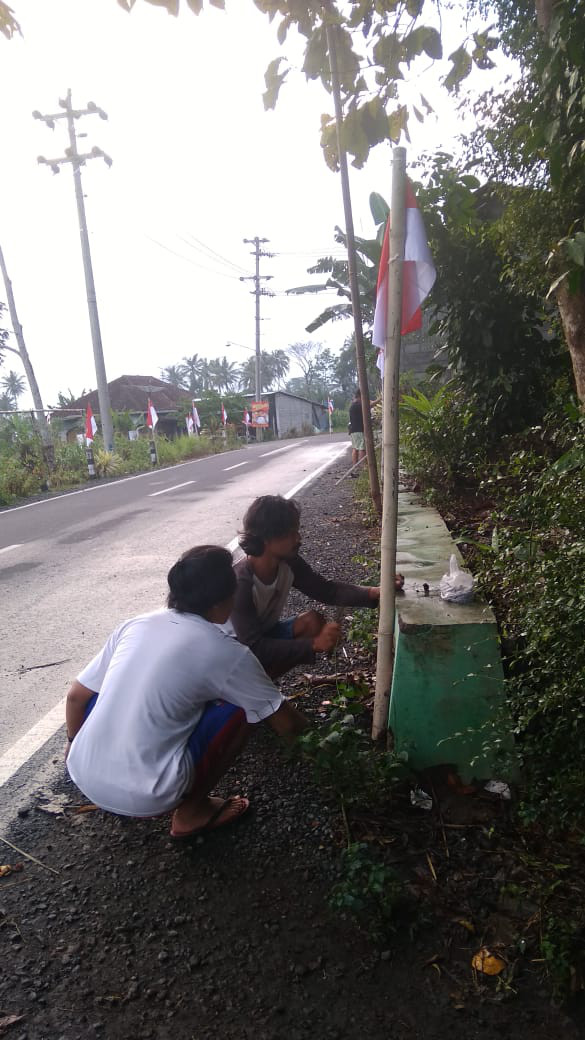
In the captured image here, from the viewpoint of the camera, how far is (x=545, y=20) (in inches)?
163

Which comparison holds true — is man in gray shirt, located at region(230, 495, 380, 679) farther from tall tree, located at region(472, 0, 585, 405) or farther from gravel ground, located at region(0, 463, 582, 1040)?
tall tree, located at region(472, 0, 585, 405)

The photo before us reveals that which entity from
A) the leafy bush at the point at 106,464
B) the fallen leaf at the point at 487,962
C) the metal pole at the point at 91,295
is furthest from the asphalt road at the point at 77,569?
the metal pole at the point at 91,295

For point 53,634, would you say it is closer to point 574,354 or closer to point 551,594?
point 551,594

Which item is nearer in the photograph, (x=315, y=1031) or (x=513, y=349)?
(x=315, y=1031)

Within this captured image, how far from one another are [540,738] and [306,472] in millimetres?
13903

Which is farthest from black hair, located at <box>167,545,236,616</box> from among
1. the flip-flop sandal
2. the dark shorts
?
the flip-flop sandal

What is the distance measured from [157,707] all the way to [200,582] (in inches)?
17.4

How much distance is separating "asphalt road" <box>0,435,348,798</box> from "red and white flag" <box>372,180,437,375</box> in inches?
101

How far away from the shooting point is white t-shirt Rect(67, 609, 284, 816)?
7.33ft

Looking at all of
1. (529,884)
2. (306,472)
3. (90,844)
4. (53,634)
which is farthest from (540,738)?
(306,472)

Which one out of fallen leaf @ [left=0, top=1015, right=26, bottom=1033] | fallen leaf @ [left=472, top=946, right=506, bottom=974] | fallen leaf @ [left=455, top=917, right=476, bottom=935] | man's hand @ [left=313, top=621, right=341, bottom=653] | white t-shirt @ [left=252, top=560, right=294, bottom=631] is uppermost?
white t-shirt @ [left=252, top=560, right=294, bottom=631]

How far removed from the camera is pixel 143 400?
4894 cm

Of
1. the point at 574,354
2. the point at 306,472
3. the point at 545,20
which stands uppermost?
the point at 545,20

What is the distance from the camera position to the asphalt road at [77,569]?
12.8 ft
